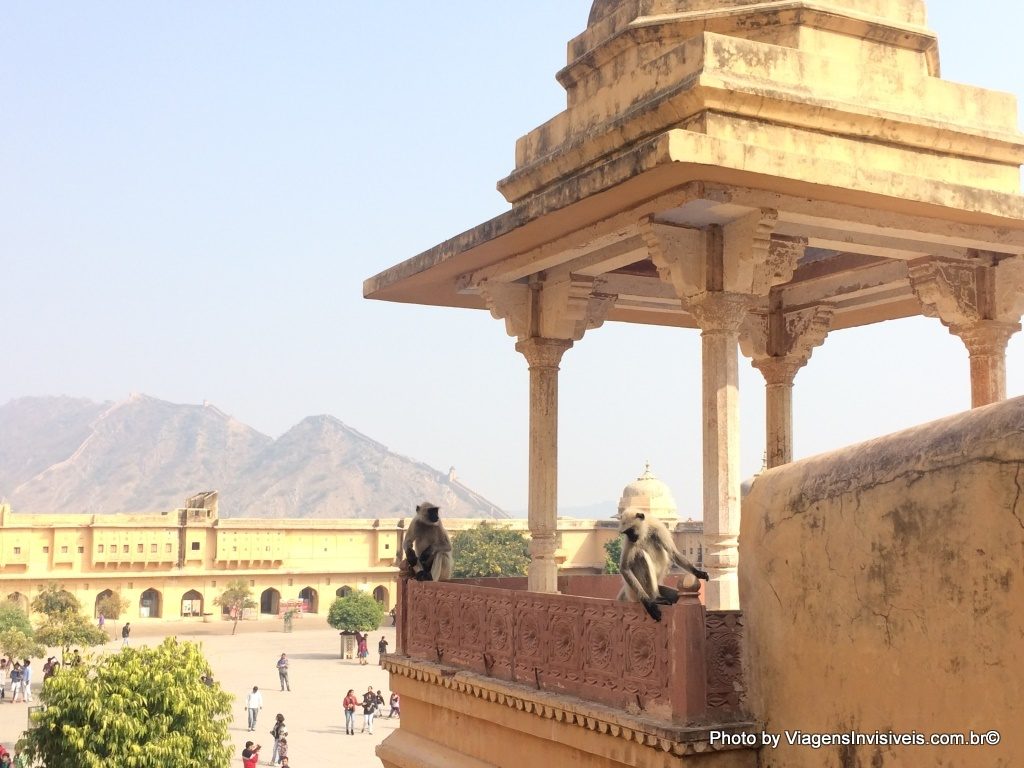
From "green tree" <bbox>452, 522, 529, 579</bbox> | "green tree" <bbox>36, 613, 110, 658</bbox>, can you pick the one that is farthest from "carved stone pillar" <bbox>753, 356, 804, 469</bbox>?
"green tree" <bbox>452, 522, 529, 579</bbox>

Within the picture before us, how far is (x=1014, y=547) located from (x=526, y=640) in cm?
310

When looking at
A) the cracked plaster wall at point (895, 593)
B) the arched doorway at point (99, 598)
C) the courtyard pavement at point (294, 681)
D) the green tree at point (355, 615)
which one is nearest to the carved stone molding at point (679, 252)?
the cracked plaster wall at point (895, 593)

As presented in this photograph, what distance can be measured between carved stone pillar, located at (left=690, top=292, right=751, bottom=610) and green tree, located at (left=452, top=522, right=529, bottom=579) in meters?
46.3

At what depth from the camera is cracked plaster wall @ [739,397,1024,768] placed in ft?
12.5

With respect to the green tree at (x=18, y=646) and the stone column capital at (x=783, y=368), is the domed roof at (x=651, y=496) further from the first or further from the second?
the stone column capital at (x=783, y=368)

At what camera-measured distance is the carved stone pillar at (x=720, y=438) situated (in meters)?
6.62

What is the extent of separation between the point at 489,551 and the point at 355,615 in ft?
40.9

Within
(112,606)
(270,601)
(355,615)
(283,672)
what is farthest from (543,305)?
(270,601)

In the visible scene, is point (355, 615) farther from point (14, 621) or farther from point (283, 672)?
point (14, 621)

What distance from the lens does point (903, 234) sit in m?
7.12

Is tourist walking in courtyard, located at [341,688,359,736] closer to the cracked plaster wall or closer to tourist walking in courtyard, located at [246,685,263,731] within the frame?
tourist walking in courtyard, located at [246,685,263,731]

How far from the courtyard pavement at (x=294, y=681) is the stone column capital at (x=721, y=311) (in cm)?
1742

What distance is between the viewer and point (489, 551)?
54094 mm

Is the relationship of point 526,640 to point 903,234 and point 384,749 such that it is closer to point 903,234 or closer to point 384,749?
point 384,749
